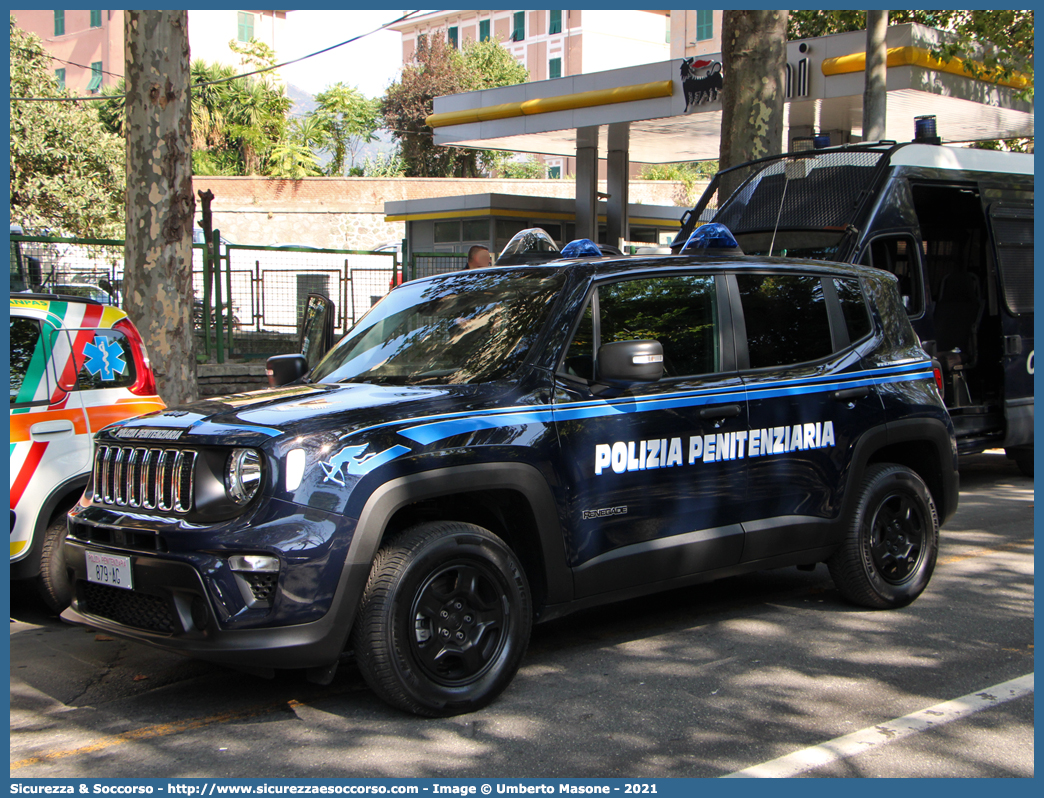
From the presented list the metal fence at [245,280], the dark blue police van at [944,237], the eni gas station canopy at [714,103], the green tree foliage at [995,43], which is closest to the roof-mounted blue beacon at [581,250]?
the dark blue police van at [944,237]

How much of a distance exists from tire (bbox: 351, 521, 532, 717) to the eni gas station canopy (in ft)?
43.8

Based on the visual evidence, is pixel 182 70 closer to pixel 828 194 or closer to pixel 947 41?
pixel 828 194

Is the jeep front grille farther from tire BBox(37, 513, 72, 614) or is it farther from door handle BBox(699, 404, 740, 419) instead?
door handle BBox(699, 404, 740, 419)

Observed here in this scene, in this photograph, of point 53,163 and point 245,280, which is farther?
point 53,163

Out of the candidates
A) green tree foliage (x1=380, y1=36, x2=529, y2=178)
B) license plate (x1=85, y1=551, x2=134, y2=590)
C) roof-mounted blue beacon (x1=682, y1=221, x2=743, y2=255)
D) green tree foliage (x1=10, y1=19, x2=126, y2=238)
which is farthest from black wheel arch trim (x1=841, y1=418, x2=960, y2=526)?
green tree foliage (x1=380, y1=36, x2=529, y2=178)

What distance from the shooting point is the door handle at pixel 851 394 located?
5.63 metres

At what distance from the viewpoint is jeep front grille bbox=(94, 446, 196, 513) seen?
13.7 feet

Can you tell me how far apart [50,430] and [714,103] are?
50.2 feet

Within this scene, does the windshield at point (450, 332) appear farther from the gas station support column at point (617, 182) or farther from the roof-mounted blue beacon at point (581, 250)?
the gas station support column at point (617, 182)

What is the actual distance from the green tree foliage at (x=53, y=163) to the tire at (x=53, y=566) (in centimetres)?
2546

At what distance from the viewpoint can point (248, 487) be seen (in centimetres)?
402

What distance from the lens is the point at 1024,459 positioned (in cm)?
1063

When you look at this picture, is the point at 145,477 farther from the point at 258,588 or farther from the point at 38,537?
the point at 38,537

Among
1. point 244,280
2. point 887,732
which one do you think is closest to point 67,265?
point 244,280
